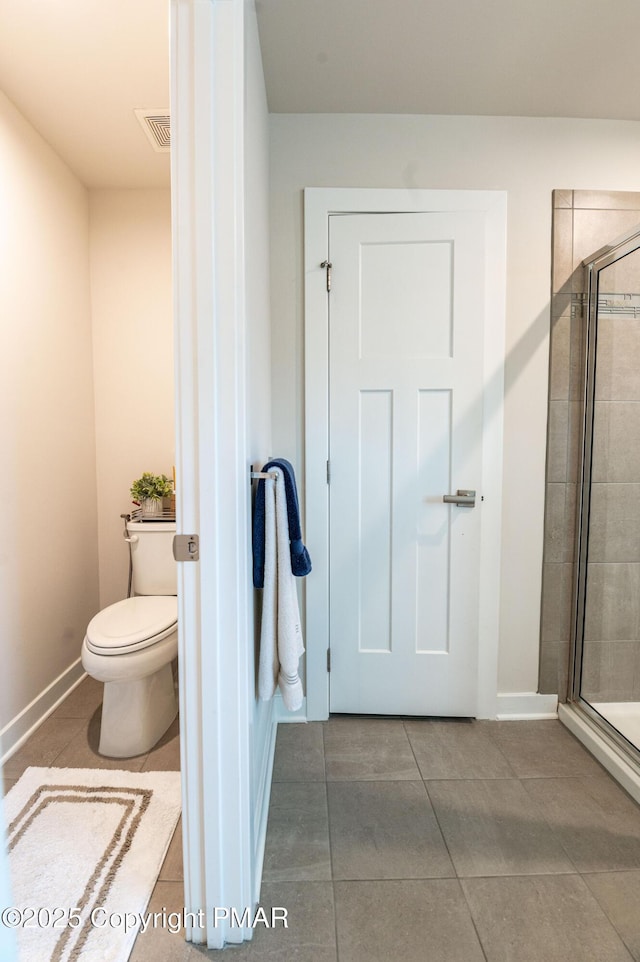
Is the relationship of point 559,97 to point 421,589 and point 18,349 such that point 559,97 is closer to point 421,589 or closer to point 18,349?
point 421,589

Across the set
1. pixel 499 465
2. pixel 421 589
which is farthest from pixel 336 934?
pixel 499 465

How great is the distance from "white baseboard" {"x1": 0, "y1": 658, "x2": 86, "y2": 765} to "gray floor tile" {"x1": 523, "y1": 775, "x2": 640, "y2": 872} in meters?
1.82

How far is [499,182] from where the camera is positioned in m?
2.04

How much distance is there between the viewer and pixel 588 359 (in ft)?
6.77

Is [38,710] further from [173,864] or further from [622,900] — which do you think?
[622,900]

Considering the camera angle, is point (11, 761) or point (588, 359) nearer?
point (11, 761)

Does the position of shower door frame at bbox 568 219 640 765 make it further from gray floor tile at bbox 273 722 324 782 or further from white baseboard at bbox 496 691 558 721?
gray floor tile at bbox 273 722 324 782

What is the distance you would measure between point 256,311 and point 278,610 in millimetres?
857

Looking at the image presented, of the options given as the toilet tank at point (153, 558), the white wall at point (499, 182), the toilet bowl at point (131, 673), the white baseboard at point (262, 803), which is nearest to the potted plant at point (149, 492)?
the toilet tank at point (153, 558)

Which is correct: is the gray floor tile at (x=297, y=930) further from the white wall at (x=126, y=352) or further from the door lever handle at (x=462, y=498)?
the white wall at (x=126, y=352)

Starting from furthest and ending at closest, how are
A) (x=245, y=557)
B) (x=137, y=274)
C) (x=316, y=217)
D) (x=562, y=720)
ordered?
(x=137, y=274)
(x=562, y=720)
(x=316, y=217)
(x=245, y=557)

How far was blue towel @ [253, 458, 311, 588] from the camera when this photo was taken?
1.33 m

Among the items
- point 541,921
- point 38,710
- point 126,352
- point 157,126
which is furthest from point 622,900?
point 157,126

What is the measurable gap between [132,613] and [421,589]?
46.8 inches
